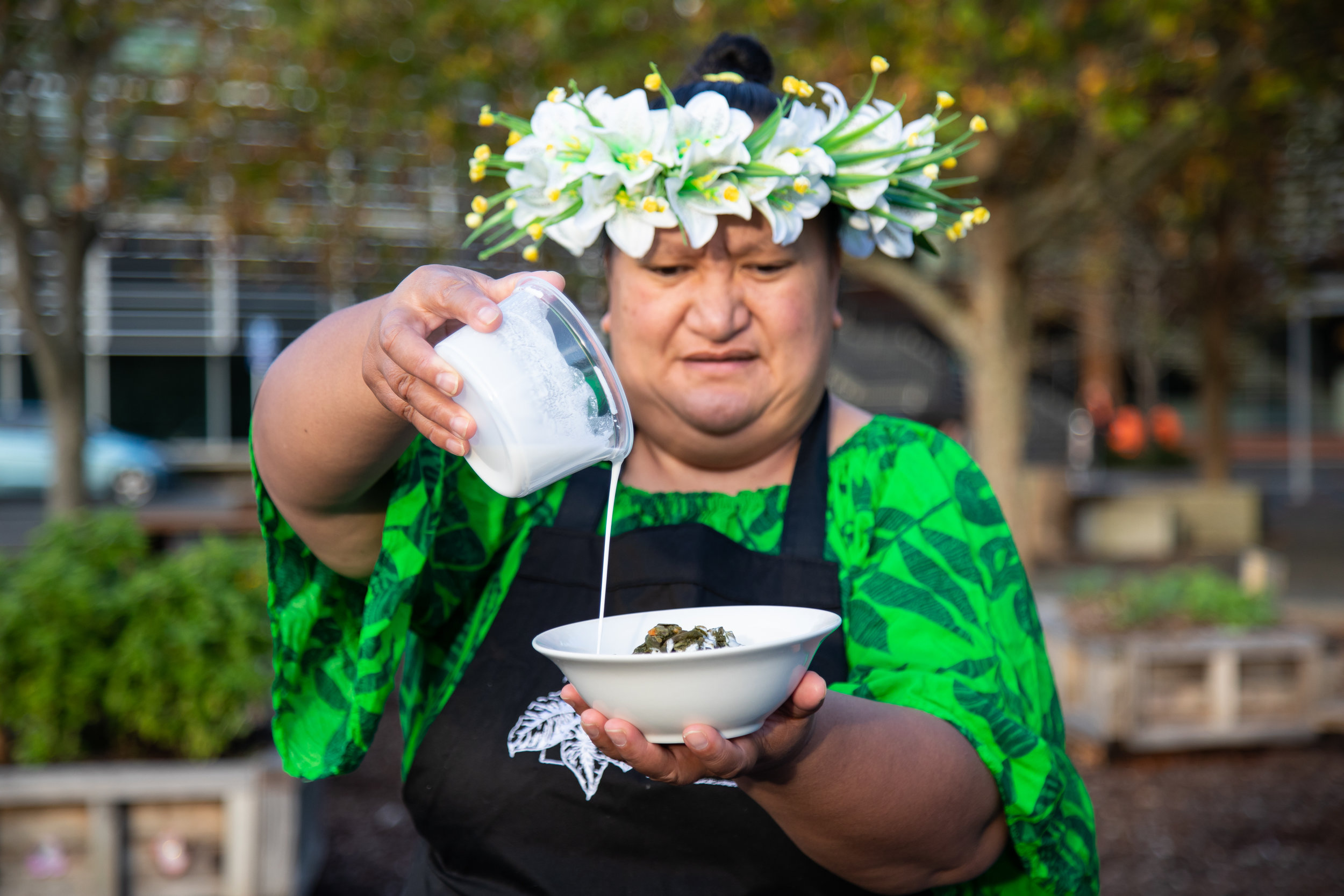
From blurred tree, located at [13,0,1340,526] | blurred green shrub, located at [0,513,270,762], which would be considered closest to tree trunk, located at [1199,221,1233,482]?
blurred tree, located at [13,0,1340,526]

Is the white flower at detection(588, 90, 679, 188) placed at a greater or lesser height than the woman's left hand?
greater

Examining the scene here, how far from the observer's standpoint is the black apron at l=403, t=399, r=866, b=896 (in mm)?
1496

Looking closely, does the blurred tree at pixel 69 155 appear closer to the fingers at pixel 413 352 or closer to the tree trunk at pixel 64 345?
the tree trunk at pixel 64 345

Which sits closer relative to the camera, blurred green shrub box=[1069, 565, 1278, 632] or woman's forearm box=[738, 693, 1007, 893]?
woman's forearm box=[738, 693, 1007, 893]

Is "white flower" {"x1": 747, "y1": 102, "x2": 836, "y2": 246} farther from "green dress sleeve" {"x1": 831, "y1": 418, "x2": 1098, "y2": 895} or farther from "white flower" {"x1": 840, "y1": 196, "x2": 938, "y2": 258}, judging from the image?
"green dress sleeve" {"x1": 831, "y1": 418, "x2": 1098, "y2": 895}

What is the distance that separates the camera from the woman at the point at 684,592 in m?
1.35

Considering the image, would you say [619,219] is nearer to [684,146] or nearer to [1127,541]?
[684,146]

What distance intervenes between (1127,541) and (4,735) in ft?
38.4

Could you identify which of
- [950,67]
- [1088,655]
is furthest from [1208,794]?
[950,67]

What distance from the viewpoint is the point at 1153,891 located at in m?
3.93

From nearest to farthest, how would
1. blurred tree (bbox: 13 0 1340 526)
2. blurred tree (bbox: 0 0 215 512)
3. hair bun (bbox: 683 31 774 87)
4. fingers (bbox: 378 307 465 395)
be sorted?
fingers (bbox: 378 307 465 395) < hair bun (bbox: 683 31 774 87) < blurred tree (bbox: 13 0 1340 526) < blurred tree (bbox: 0 0 215 512)

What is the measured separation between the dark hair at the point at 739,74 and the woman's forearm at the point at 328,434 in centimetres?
71

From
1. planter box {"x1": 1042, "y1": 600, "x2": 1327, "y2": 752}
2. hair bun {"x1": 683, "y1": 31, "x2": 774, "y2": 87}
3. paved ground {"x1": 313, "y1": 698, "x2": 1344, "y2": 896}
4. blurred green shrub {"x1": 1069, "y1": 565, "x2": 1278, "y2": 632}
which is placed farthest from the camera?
blurred green shrub {"x1": 1069, "y1": 565, "x2": 1278, "y2": 632}

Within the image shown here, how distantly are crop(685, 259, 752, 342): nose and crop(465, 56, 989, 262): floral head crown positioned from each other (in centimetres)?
7
